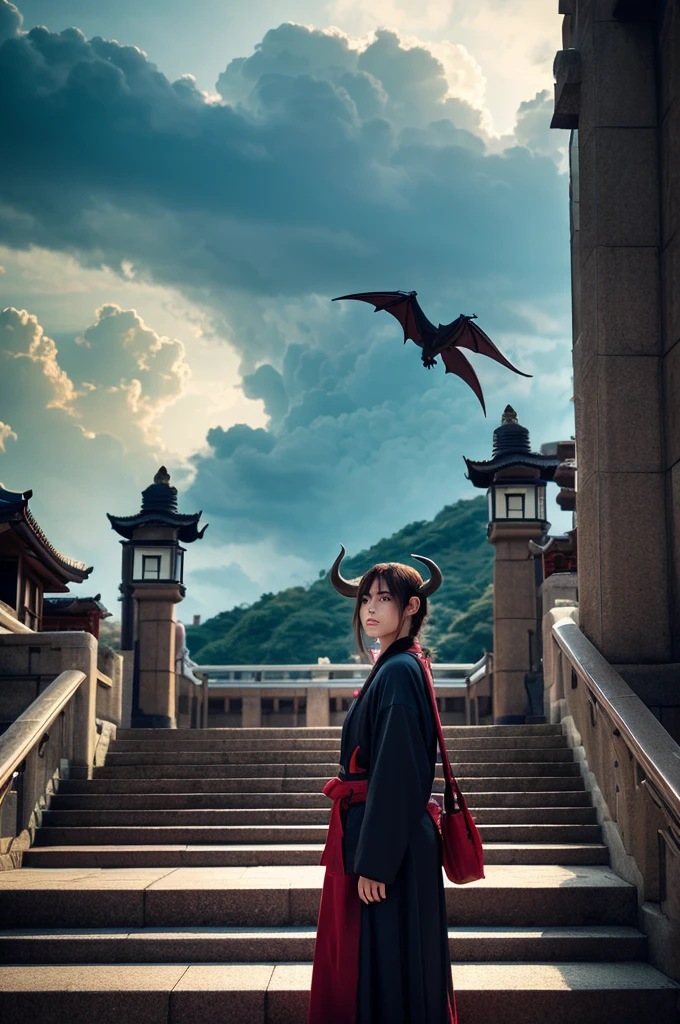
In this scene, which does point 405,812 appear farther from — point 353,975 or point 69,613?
point 69,613

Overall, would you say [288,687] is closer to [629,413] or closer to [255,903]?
[629,413]

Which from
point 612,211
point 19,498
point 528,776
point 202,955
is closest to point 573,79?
point 612,211

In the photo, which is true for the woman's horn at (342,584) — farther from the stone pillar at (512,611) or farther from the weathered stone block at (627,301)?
the stone pillar at (512,611)

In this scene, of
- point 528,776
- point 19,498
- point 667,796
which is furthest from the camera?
point 19,498

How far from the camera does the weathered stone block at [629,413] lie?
7211 millimetres

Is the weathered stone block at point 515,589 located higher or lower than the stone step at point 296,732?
higher

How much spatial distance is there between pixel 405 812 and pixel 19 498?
12696 mm

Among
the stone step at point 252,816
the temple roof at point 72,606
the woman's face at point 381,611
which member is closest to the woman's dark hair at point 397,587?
the woman's face at point 381,611

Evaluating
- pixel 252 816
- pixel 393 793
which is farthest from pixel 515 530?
pixel 393 793

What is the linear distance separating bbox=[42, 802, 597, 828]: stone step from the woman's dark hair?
159 inches

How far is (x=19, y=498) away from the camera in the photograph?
15.2m

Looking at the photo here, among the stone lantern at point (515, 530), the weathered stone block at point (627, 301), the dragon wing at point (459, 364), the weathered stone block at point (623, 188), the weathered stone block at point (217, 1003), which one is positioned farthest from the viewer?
the stone lantern at point (515, 530)

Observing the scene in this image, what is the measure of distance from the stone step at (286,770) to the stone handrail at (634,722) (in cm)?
167

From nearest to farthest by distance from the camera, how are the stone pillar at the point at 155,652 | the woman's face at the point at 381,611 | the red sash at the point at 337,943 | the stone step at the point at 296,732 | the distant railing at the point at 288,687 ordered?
the red sash at the point at 337,943 < the woman's face at the point at 381,611 < the stone step at the point at 296,732 < the stone pillar at the point at 155,652 < the distant railing at the point at 288,687
